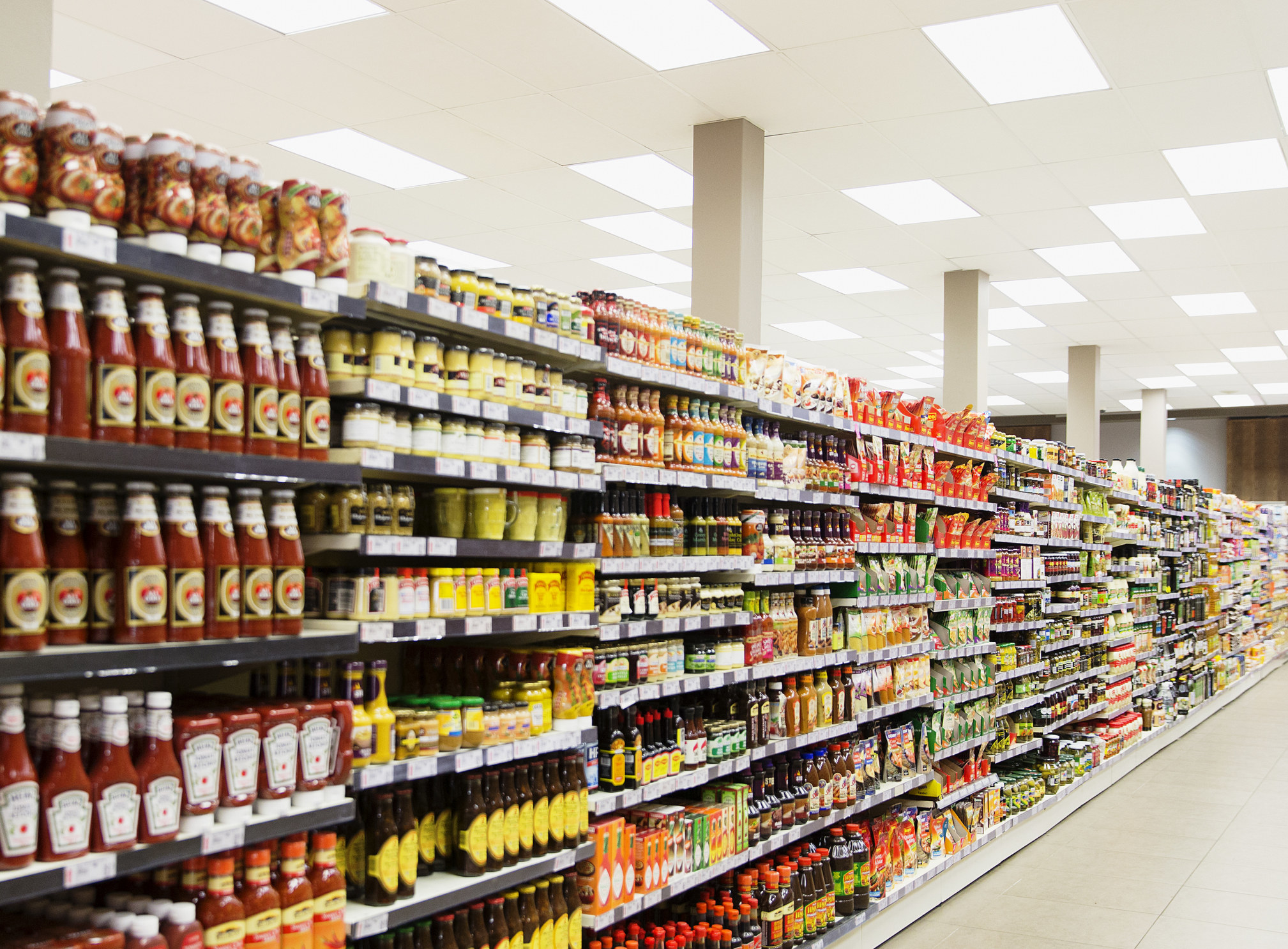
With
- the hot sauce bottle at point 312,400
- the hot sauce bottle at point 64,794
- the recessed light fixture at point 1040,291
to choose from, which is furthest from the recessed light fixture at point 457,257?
the hot sauce bottle at point 64,794

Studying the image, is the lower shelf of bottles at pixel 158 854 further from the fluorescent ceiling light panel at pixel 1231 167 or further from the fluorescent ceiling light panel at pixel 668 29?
the fluorescent ceiling light panel at pixel 1231 167

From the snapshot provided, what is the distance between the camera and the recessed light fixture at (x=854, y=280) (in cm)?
944

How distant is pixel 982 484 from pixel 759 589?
2.61m

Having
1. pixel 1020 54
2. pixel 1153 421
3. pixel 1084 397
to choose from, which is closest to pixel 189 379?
pixel 1020 54

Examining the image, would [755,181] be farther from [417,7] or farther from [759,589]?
[759,589]

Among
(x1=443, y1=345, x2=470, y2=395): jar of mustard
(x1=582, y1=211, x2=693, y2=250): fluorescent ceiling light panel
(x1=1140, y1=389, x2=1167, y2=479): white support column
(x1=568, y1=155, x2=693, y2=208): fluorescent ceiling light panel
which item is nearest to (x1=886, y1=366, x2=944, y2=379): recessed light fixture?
(x1=1140, y1=389, x2=1167, y2=479): white support column

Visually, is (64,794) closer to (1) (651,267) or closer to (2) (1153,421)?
(1) (651,267)

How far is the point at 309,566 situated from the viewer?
292 cm

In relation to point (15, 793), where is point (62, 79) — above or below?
above

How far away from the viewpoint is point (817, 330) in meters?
12.1

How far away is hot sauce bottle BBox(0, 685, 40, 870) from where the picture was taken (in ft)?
6.40

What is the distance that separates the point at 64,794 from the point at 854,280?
858 cm

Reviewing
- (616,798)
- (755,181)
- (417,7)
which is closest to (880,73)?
(755,181)

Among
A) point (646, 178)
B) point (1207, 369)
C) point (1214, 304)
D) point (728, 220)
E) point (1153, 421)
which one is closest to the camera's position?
point (728, 220)
